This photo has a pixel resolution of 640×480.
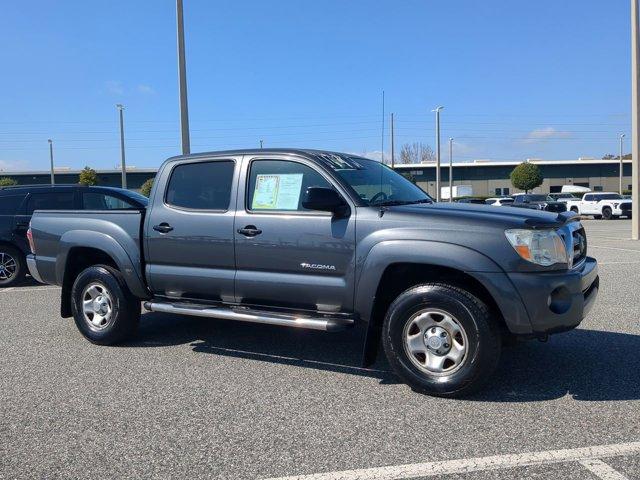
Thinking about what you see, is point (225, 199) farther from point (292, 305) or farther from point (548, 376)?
point (548, 376)

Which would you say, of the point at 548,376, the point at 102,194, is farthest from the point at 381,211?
the point at 102,194

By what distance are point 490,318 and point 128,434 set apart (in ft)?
8.56

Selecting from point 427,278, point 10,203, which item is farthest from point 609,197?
point 427,278

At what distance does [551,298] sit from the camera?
409 centimetres

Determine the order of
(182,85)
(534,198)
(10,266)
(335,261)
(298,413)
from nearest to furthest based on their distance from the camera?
(298,413) → (335,261) → (10,266) → (182,85) → (534,198)

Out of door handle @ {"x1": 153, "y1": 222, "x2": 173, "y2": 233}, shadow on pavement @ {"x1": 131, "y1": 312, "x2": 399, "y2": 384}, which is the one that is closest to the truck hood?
shadow on pavement @ {"x1": 131, "y1": 312, "x2": 399, "y2": 384}

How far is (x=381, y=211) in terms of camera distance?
4.59m

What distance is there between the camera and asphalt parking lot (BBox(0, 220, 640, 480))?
10.7 ft

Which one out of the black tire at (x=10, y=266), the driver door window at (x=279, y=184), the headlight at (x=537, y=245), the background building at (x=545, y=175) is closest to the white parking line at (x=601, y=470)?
the headlight at (x=537, y=245)

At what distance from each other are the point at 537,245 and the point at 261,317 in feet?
7.45

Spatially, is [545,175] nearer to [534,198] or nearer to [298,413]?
[534,198]

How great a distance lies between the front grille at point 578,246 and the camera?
459 cm

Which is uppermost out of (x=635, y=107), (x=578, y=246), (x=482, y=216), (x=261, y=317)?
(x=635, y=107)

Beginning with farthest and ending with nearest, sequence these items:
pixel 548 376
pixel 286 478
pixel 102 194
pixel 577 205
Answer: pixel 577 205 → pixel 102 194 → pixel 548 376 → pixel 286 478
